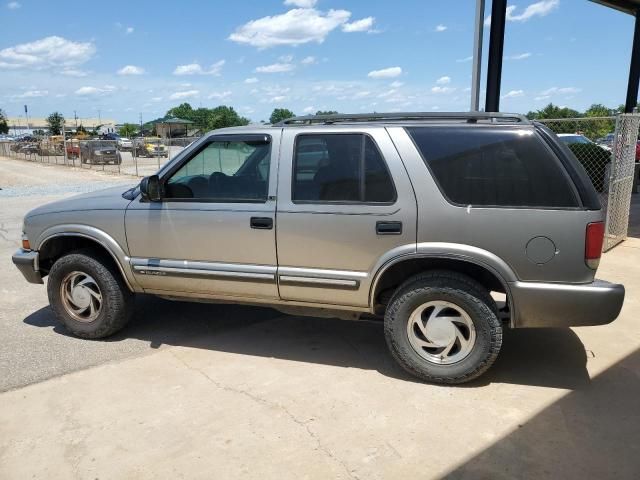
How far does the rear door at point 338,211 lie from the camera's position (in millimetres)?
3654

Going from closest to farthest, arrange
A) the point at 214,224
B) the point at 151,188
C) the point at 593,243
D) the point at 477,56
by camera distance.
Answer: the point at 593,243
the point at 214,224
the point at 151,188
the point at 477,56

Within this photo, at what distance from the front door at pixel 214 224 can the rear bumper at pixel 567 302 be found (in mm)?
1771

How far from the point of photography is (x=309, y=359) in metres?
4.21

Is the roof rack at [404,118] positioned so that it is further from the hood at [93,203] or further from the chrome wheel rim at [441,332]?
the hood at [93,203]

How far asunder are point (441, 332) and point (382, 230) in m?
0.82

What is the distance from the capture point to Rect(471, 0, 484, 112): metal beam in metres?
8.89

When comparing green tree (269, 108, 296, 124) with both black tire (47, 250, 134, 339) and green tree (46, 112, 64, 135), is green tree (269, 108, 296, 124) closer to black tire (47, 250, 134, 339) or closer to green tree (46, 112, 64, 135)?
black tire (47, 250, 134, 339)

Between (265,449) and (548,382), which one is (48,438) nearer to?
(265,449)

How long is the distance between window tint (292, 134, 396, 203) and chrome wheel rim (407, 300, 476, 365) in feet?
2.72

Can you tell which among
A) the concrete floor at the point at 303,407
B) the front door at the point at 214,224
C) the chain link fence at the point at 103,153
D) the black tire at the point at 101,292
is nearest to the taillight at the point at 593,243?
the concrete floor at the point at 303,407

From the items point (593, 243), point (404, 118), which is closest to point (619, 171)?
point (593, 243)

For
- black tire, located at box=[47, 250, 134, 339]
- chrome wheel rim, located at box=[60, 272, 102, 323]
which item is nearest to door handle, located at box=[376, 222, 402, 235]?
black tire, located at box=[47, 250, 134, 339]

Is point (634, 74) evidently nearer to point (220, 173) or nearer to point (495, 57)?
point (495, 57)

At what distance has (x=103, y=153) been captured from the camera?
29.9 meters
